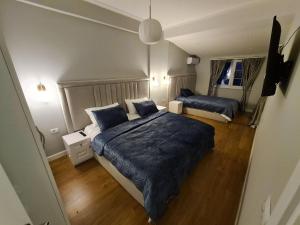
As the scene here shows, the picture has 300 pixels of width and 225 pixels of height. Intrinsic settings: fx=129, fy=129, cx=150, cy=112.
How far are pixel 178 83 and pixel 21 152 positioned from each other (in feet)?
15.2

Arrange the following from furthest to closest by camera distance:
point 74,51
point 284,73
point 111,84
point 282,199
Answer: point 111,84 → point 74,51 → point 284,73 → point 282,199

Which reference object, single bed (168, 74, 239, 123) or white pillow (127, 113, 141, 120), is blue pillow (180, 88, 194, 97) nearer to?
single bed (168, 74, 239, 123)

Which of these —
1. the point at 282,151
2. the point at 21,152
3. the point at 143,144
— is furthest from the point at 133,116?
the point at 282,151

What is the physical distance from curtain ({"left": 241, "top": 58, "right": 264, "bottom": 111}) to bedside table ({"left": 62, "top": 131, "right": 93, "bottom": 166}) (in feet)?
17.1

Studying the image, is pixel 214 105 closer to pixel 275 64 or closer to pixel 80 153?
pixel 275 64

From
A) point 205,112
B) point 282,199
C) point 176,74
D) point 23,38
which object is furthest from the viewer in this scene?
point 176,74

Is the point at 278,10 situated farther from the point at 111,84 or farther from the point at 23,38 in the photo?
the point at 23,38

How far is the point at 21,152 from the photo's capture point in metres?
0.67

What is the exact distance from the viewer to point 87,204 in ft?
5.28

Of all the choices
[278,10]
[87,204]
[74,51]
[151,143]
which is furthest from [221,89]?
[87,204]

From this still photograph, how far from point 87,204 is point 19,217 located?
50.3 inches

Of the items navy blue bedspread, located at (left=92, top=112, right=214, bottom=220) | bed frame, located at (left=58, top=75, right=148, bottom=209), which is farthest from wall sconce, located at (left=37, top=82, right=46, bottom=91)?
navy blue bedspread, located at (left=92, top=112, right=214, bottom=220)

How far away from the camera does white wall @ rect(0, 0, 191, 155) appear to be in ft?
5.89

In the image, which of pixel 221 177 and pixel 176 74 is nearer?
pixel 221 177
